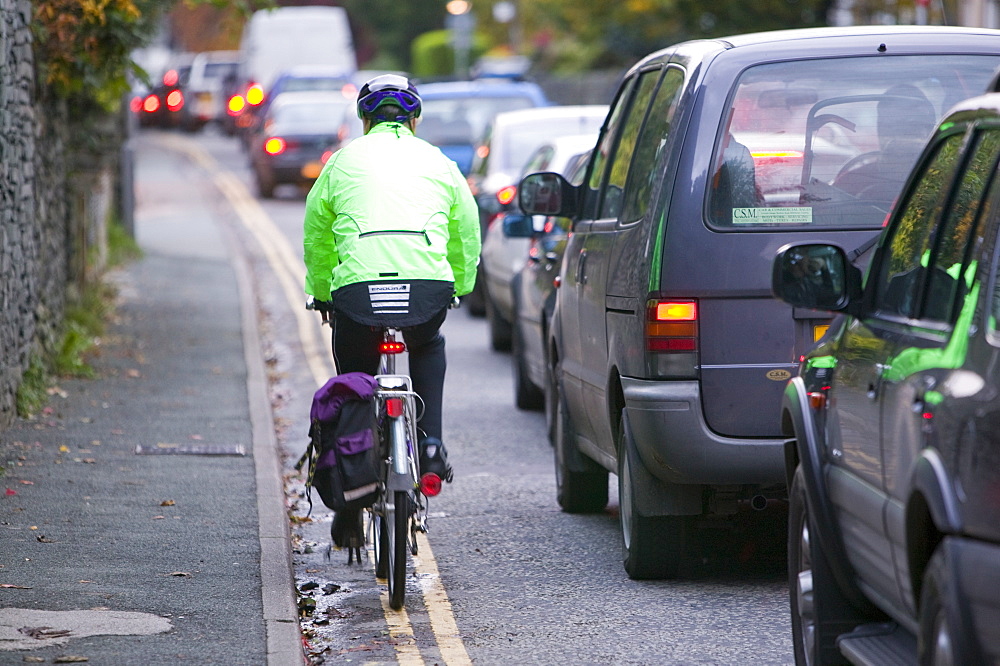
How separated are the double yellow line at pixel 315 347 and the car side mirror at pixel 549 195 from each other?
63.4 inches

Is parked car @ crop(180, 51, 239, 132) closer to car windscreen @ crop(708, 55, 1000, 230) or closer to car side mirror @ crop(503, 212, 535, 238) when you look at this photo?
car side mirror @ crop(503, 212, 535, 238)

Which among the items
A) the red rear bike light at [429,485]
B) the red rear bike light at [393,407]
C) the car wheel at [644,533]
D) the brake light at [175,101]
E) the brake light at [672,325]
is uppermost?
the brake light at [175,101]

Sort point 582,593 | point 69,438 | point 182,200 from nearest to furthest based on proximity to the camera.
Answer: point 582,593 < point 69,438 < point 182,200

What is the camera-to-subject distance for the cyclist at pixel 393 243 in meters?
6.55

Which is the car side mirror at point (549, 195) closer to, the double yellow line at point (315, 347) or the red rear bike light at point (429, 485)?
the double yellow line at point (315, 347)

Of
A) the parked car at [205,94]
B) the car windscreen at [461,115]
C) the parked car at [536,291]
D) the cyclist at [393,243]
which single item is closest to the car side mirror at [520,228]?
the parked car at [536,291]

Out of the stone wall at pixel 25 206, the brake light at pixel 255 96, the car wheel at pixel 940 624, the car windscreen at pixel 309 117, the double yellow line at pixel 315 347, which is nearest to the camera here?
the car wheel at pixel 940 624

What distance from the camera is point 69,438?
10.0m

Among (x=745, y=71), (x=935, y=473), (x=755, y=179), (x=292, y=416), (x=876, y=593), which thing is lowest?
(x=292, y=416)

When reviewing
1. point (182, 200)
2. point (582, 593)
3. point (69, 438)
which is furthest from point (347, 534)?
point (182, 200)

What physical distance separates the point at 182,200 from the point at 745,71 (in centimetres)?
2547

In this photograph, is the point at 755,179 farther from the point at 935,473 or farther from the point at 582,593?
the point at 935,473

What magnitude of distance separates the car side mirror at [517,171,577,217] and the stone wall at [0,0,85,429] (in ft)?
10.6

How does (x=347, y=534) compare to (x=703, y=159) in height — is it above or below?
below
